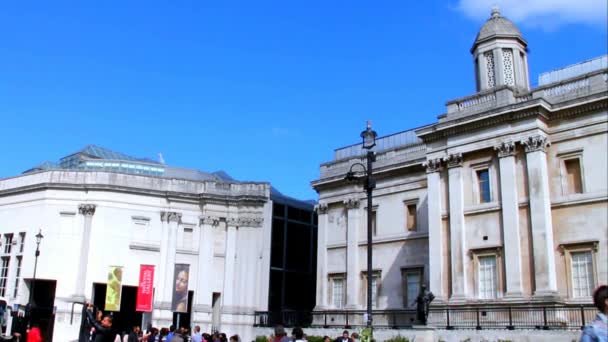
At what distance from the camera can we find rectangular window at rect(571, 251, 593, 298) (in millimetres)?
23812

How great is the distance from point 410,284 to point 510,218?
333 inches

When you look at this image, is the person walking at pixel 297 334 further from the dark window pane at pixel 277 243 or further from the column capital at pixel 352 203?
the dark window pane at pixel 277 243

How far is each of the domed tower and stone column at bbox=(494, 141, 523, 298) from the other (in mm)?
4312

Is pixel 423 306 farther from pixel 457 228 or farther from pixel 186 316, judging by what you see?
pixel 186 316

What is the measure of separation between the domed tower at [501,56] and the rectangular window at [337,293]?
13.8 meters

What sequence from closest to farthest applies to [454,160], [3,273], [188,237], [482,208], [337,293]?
[482,208] → [454,160] → [337,293] → [3,273] → [188,237]

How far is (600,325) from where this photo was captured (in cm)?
583

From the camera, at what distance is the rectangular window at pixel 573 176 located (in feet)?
82.0

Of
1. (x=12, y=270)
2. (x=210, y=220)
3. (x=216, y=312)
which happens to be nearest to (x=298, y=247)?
(x=210, y=220)

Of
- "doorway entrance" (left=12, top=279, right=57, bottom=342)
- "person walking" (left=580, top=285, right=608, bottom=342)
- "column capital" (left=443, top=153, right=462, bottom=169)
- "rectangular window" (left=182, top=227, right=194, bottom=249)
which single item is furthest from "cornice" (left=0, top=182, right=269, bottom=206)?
"person walking" (left=580, top=285, right=608, bottom=342)

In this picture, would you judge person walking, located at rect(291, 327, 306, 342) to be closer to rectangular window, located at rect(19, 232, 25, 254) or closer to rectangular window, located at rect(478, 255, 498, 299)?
rectangular window, located at rect(478, 255, 498, 299)

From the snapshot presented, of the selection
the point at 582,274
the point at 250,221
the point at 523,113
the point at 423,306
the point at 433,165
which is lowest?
the point at 423,306

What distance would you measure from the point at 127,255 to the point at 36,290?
672cm

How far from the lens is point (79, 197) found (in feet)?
137
